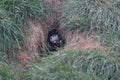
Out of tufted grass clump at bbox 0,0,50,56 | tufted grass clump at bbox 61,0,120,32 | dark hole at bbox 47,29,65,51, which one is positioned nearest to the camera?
tufted grass clump at bbox 0,0,50,56

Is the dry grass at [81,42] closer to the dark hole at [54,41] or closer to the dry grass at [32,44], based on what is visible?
the dark hole at [54,41]

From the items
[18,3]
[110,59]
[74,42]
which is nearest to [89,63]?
[110,59]

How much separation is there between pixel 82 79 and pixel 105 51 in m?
0.65

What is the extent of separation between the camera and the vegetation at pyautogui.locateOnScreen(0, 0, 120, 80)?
514 cm

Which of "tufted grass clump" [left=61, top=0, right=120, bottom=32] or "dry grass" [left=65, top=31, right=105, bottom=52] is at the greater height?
"tufted grass clump" [left=61, top=0, right=120, bottom=32]

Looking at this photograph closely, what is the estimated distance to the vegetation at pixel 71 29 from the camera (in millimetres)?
5141

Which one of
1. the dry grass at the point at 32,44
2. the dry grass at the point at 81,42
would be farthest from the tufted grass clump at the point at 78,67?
the dry grass at the point at 32,44

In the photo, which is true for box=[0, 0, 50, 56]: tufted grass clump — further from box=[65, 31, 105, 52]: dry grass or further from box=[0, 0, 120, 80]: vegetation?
box=[65, 31, 105, 52]: dry grass

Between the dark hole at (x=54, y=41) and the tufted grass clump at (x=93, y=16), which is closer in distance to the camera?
the tufted grass clump at (x=93, y=16)

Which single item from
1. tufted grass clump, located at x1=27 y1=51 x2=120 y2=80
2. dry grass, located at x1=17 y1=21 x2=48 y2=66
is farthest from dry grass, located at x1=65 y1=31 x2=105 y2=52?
dry grass, located at x1=17 y1=21 x2=48 y2=66

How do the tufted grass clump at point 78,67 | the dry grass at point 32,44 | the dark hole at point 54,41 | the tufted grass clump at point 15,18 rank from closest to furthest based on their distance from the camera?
the tufted grass clump at point 78,67 → the tufted grass clump at point 15,18 → the dry grass at point 32,44 → the dark hole at point 54,41

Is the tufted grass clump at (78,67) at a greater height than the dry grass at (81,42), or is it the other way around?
the dry grass at (81,42)

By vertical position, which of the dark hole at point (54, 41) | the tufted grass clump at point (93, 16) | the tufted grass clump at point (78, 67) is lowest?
the tufted grass clump at point (78, 67)

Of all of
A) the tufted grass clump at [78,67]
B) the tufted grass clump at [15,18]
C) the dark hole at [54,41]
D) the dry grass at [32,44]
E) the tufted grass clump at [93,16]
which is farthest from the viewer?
the dark hole at [54,41]
